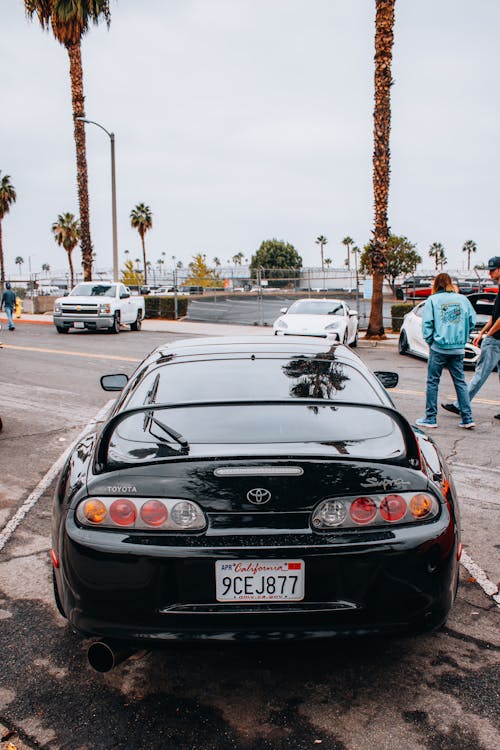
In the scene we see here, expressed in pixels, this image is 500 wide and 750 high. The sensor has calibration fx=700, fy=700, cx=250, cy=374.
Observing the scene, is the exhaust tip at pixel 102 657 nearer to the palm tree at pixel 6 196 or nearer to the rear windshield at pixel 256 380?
the rear windshield at pixel 256 380

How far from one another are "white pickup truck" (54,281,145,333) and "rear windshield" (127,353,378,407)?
733 inches

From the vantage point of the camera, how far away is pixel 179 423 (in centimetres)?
319

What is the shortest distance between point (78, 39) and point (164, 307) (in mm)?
11348

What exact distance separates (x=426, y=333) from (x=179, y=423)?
5566 mm

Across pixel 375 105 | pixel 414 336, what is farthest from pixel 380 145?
pixel 414 336

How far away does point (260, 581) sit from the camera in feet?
8.76

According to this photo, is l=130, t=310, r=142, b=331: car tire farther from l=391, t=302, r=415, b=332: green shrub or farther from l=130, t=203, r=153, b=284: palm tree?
l=130, t=203, r=153, b=284: palm tree

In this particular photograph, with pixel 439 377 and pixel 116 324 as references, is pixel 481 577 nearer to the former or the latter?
pixel 439 377

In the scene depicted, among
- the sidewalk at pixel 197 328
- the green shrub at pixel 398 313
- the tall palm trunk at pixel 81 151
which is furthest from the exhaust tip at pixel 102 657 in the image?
the tall palm trunk at pixel 81 151

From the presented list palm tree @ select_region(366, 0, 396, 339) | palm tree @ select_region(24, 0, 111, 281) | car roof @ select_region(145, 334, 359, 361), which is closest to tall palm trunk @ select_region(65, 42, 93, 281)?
palm tree @ select_region(24, 0, 111, 281)

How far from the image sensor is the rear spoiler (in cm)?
294

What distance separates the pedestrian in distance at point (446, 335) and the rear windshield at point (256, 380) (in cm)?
428

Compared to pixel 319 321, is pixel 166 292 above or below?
above

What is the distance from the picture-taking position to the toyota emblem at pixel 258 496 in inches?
106
